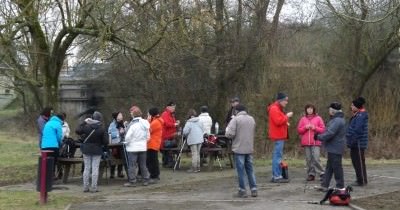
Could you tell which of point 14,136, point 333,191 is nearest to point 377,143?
point 333,191

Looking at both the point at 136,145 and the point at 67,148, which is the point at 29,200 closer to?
the point at 136,145

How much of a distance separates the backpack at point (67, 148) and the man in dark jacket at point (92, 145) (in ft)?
6.07

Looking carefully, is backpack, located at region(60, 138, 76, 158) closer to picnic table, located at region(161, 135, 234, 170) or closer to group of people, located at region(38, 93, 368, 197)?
group of people, located at region(38, 93, 368, 197)

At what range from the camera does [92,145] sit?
13211mm

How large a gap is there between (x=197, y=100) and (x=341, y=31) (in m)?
7.26

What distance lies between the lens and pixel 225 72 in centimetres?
A: 2842

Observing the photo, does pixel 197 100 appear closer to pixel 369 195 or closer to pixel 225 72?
pixel 225 72

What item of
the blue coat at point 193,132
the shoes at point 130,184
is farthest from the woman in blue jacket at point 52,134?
the blue coat at point 193,132

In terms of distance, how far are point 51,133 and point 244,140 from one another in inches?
177

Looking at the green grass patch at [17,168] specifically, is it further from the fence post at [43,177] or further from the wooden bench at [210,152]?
the fence post at [43,177]

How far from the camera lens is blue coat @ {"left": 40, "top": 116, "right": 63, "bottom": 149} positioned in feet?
45.1

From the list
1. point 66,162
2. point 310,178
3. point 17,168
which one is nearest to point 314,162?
point 310,178

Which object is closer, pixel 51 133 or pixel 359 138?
pixel 359 138

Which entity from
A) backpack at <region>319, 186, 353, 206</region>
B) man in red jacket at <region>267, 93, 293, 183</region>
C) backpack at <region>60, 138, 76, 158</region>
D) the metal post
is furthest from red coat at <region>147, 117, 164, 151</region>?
backpack at <region>319, 186, 353, 206</region>
